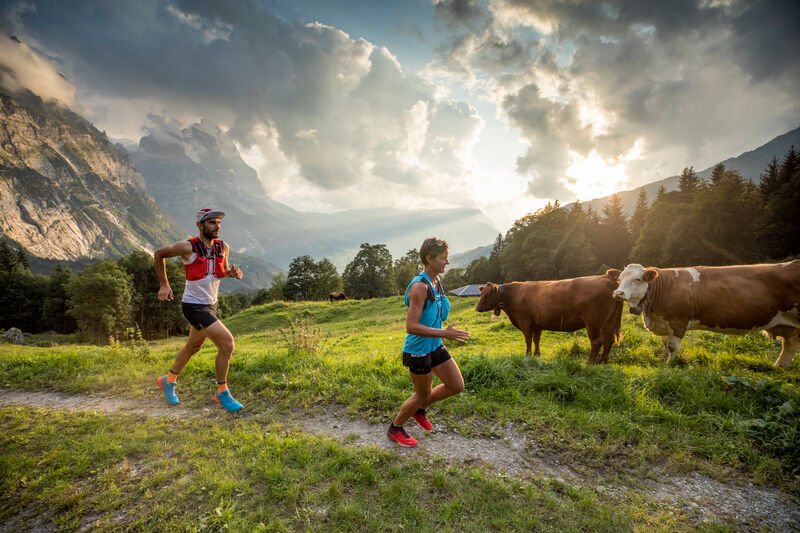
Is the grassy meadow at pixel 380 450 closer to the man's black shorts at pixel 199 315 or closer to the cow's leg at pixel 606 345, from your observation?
the cow's leg at pixel 606 345

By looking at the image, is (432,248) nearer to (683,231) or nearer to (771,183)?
(683,231)

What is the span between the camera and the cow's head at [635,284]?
734 centimetres

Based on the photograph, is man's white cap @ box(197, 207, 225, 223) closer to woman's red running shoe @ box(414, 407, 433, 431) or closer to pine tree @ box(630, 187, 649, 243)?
woman's red running shoe @ box(414, 407, 433, 431)

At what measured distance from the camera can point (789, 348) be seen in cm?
653

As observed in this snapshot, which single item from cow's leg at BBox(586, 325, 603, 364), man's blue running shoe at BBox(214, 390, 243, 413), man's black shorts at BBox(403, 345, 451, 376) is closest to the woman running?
man's black shorts at BBox(403, 345, 451, 376)

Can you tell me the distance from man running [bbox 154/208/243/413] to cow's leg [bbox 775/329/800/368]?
10.4 metres

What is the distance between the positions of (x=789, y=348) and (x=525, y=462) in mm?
6575

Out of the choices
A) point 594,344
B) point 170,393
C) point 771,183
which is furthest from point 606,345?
point 771,183

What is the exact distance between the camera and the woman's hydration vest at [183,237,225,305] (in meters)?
5.32

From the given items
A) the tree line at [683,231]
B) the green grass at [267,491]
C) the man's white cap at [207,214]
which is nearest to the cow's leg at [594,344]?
the green grass at [267,491]

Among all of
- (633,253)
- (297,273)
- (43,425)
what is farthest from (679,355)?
(297,273)

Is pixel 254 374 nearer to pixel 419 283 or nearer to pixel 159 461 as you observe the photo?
pixel 159 461

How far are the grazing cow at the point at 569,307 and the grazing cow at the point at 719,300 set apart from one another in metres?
0.49

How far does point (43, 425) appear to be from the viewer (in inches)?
198
